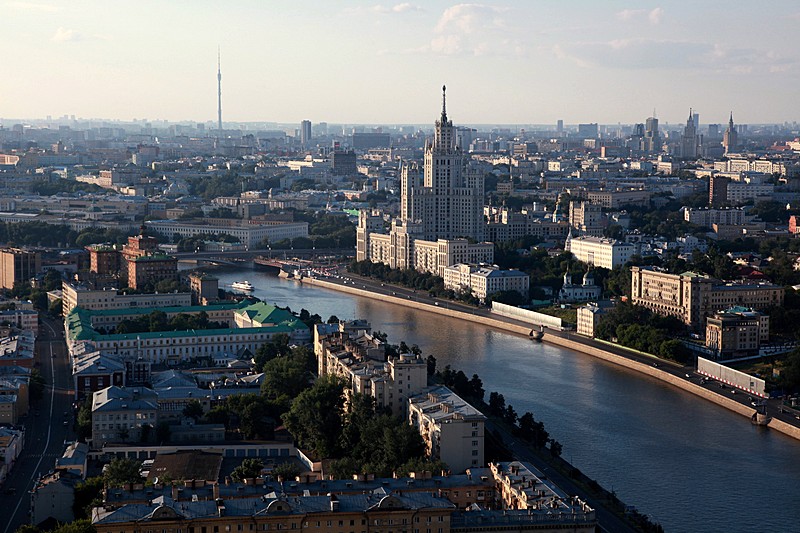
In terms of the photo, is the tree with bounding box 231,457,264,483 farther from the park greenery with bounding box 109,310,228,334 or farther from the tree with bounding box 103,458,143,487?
the park greenery with bounding box 109,310,228,334

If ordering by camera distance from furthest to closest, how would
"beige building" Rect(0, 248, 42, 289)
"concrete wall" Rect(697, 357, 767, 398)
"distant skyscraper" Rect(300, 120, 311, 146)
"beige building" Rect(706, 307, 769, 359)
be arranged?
"distant skyscraper" Rect(300, 120, 311, 146) < "beige building" Rect(0, 248, 42, 289) < "beige building" Rect(706, 307, 769, 359) < "concrete wall" Rect(697, 357, 767, 398)

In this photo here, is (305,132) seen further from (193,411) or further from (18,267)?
(193,411)

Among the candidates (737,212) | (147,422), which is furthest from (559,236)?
(147,422)

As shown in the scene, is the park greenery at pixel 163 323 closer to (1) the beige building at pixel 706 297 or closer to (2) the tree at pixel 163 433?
(2) the tree at pixel 163 433

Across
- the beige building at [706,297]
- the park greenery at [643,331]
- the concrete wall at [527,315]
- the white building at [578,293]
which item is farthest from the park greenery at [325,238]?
the beige building at [706,297]

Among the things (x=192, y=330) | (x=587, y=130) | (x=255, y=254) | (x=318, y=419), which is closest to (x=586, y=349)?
(x=192, y=330)

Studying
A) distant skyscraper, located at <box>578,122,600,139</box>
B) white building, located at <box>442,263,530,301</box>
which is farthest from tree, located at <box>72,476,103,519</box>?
distant skyscraper, located at <box>578,122,600,139</box>

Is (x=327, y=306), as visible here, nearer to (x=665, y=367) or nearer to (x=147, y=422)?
(x=665, y=367)
